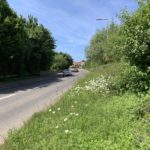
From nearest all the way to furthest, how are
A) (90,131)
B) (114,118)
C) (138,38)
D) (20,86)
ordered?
(90,131)
(114,118)
(138,38)
(20,86)

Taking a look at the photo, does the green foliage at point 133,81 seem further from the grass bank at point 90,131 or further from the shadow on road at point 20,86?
the shadow on road at point 20,86

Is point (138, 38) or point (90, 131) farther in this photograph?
point (138, 38)

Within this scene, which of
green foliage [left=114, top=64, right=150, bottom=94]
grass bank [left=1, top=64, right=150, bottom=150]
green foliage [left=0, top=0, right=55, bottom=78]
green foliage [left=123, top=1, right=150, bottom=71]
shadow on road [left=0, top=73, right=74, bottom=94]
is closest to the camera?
grass bank [left=1, top=64, right=150, bottom=150]

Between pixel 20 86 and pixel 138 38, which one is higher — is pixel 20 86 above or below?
below

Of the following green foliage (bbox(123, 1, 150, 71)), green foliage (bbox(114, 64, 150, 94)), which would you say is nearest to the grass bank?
green foliage (bbox(114, 64, 150, 94))

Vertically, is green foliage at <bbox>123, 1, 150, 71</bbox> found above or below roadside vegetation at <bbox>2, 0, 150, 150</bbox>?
above

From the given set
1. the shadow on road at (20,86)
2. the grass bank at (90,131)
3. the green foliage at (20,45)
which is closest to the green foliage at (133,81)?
the grass bank at (90,131)

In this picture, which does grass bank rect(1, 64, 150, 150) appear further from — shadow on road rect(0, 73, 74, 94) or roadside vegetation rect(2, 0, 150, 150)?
shadow on road rect(0, 73, 74, 94)

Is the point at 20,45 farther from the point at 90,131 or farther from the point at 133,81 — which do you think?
the point at 90,131

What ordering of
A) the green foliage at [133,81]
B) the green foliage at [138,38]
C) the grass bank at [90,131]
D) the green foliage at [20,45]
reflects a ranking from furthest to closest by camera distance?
the green foliage at [20,45], the green foliage at [138,38], the green foliage at [133,81], the grass bank at [90,131]

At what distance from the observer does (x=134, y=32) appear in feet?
50.1

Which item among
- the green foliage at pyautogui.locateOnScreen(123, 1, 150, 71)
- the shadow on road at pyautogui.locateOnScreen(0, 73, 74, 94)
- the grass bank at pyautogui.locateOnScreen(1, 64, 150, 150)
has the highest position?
the green foliage at pyautogui.locateOnScreen(123, 1, 150, 71)

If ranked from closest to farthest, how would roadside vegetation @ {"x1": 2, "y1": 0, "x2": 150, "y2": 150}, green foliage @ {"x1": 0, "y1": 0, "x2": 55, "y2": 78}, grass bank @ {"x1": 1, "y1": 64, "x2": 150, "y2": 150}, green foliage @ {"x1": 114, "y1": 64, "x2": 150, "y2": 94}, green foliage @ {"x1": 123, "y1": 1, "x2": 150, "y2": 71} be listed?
grass bank @ {"x1": 1, "y1": 64, "x2": 150, "y2": 150}, roadside vegetation @ {"x1": 2, "y1": 0, "x2": 150, "y2": 150}, green foliage @ {"x1": 114, "y1": 64, "x2": 150, "y2": 94}, green foliage @ {"x1": 123, "y1": 1, "x2": 150, "y2": 71}, green foliage @ {"x1": 0, "y1": 0, "x2": 55, "y2": 78}

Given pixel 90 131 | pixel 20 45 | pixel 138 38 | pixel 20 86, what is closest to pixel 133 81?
pixel 138 38
